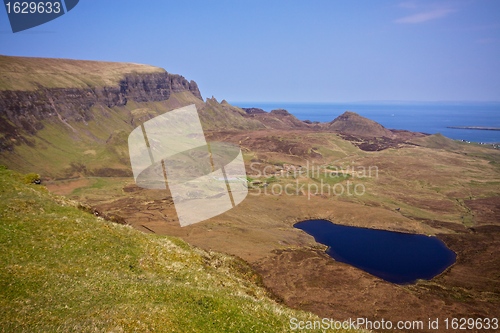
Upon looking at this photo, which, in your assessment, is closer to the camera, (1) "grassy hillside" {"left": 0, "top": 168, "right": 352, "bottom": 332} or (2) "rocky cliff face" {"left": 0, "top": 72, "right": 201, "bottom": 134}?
(1) "grassy hillside" {"left": 0, "top": 168, "right": 352, "bottom": 332}

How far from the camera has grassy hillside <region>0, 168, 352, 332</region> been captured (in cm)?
1491

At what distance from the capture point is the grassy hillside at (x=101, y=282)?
1491 cm

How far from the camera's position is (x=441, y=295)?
52.2 meters

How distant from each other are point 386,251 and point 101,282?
236 ft

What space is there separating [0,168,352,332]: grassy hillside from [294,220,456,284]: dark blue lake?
155 feet

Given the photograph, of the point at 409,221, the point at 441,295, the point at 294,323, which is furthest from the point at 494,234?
the point at 294,323

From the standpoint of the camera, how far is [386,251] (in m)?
76.9

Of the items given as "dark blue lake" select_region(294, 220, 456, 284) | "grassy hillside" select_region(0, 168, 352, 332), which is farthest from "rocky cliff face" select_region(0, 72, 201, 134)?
"grassy hillside" select_region(0, 168, 352, 332)

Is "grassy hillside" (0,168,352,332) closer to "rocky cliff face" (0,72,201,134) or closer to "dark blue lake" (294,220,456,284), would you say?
"dark blue lake" (294,220,456,284)

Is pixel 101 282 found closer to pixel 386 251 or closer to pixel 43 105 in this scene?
pixel 386 251

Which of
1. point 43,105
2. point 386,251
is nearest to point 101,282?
point 386,251

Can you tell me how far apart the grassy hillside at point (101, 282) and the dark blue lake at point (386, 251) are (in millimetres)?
47289

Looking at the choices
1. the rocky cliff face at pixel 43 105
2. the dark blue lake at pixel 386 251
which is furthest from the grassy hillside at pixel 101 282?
the rocky cliff face at pixel 43 105

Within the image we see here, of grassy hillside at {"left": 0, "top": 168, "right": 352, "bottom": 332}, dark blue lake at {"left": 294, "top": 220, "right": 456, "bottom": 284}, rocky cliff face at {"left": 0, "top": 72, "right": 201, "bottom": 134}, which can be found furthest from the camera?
rocky cliff face at {"left": 0, "top": 72, "right": 201, "bottom": 134}
